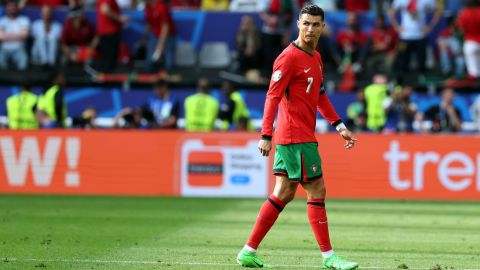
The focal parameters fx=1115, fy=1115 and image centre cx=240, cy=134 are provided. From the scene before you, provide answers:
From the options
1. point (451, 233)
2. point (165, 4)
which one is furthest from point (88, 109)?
point (451, 233)

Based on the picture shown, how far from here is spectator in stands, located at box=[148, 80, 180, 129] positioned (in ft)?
75.7

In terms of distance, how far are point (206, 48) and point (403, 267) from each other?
56.2 ft

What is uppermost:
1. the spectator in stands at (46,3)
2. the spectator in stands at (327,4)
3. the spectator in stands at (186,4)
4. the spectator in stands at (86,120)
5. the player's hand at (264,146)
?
the spectator in stands at (327,4)

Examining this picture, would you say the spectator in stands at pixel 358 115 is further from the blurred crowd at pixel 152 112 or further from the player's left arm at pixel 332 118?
the player's left arm at pixel 332 118

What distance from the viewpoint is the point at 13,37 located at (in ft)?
84.8

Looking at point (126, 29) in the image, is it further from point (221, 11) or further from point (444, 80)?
point (444, 80)

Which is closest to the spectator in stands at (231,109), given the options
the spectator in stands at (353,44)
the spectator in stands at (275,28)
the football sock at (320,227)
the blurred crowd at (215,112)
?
the blurred crowd at (215,112)

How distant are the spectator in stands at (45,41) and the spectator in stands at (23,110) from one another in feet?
8.66

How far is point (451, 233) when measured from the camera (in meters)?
14.1

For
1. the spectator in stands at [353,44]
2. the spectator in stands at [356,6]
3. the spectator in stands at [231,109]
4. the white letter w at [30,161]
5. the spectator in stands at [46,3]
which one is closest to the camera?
the white letter w at [30,161]

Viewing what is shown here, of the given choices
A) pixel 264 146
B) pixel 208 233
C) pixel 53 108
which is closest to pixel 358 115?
pixel 53 108

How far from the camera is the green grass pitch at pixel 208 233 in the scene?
33.8ft

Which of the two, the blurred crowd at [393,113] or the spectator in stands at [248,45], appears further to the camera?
the spectator in stands at [248,45]

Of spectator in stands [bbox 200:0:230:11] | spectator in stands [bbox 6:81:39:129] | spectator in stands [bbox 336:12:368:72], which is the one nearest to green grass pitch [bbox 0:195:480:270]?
spectator in stands [bbox 6:81:39:129]
